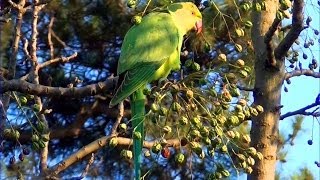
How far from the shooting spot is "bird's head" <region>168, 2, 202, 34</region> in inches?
122

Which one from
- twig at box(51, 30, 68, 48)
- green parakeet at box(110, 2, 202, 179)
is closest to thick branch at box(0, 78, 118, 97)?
green parakeet at box(110, 2, 202, 179)

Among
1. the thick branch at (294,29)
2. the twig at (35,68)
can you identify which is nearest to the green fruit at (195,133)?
the thick branch at (294,29)

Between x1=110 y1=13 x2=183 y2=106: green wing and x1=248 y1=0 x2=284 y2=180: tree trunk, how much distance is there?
0.37m

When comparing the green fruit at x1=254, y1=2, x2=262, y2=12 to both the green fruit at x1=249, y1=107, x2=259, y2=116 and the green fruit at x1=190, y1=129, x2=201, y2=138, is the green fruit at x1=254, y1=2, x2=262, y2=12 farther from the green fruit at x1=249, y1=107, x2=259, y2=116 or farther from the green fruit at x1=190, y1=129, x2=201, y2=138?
the green fruit at x1=190, y1=129, x2=201, y2=138

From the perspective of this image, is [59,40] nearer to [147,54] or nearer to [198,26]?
[198,26]

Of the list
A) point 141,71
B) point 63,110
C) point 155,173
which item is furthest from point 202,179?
point 141,71

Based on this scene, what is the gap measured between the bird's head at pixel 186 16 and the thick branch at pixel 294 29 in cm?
56

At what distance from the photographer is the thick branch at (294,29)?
7.62ft

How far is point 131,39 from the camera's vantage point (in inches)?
114

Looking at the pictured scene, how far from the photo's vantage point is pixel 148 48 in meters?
2.89

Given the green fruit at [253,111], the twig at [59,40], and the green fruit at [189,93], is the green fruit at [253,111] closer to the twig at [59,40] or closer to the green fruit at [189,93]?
the green fruit at [189,93]

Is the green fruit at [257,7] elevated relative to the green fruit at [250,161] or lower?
elevated

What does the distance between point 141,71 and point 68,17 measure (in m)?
2.70

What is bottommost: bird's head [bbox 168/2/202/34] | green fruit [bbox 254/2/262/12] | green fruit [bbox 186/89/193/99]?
green fruit [bbox 186/89/193/99]
